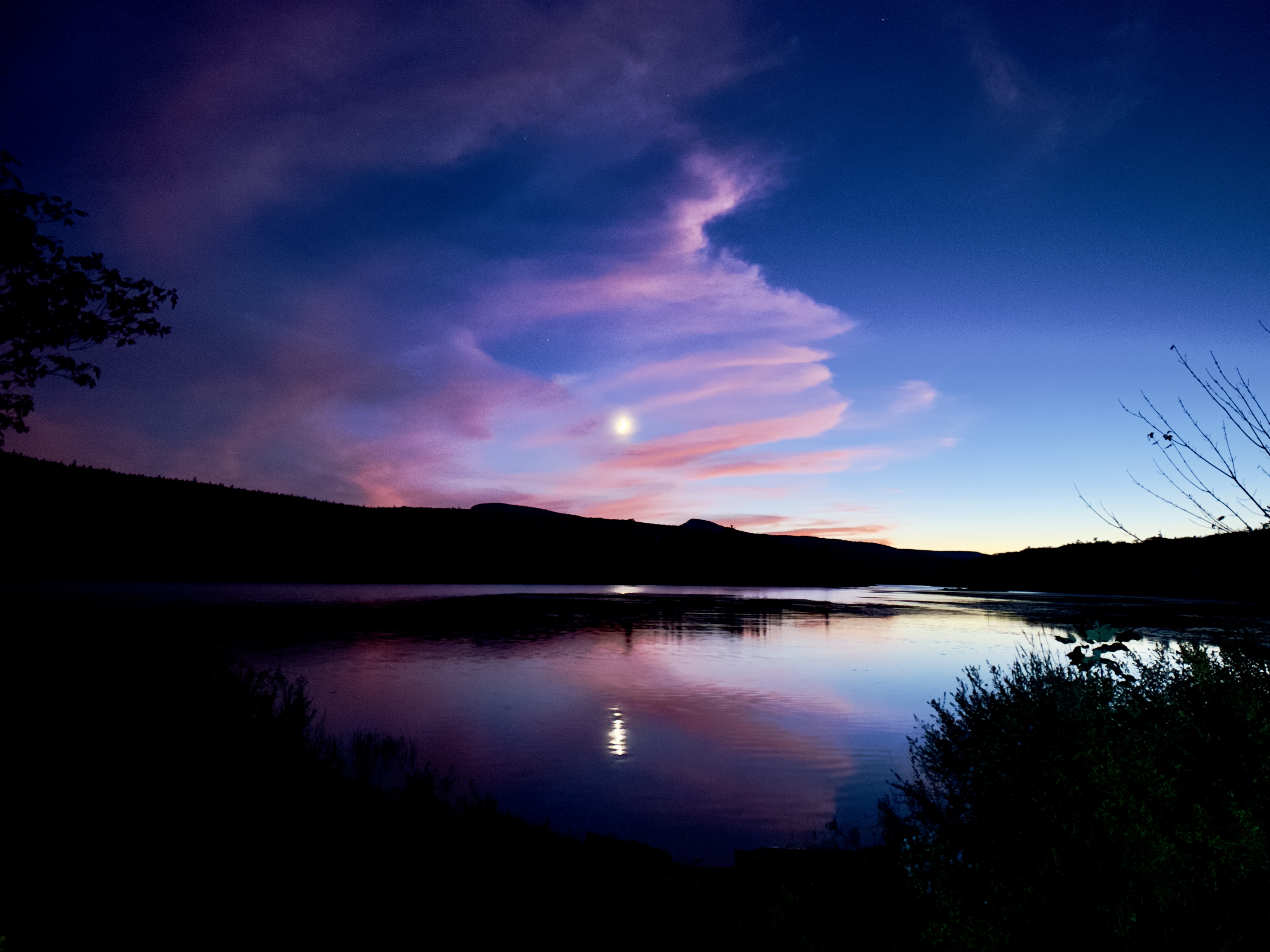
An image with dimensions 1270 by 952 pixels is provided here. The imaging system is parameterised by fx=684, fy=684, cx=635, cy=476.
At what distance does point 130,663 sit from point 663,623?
145 feet

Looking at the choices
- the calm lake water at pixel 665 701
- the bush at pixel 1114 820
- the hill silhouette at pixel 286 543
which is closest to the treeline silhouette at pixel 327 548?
the hill silhouette at pixel 286 543

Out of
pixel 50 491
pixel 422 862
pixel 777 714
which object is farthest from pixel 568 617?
pixel 50 491

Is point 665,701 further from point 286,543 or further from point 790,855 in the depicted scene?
point 286,543

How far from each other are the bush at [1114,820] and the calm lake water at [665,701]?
490 centimetres

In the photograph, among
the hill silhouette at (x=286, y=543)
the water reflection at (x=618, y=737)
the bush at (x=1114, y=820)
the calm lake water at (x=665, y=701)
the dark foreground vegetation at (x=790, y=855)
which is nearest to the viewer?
the bush at (x=1114, y=820)

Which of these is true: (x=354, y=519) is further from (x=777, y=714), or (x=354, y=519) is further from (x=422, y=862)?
(x=422, y=862)

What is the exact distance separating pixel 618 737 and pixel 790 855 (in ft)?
38.8

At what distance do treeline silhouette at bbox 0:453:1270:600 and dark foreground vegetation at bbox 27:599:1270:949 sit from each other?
68.1m

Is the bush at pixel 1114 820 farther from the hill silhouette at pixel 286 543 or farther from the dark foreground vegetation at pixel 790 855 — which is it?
the hill silhouette at pixel 286 543

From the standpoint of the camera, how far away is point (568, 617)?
6144 centimetres

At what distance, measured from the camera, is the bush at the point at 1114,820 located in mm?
5297

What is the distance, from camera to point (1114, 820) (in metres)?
5.48

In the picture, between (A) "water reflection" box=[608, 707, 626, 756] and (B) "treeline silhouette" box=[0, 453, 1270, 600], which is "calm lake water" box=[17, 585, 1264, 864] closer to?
(A) "water reflection" box=[608, 707, 626, 756]

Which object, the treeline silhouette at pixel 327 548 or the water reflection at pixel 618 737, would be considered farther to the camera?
the treeline silhouette at pixel 327 548
